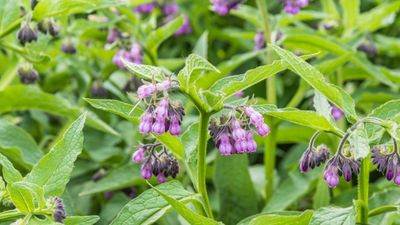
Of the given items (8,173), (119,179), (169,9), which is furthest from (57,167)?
(169,9)

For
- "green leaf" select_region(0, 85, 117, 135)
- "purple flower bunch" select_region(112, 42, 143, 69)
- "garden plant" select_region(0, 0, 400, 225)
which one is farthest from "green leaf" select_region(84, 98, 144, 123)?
"purple flower bunch" select_region(112, 42, 143, 69)

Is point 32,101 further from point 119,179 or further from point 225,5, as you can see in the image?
point 225,5

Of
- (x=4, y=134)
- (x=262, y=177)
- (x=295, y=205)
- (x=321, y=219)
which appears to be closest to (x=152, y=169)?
(x=321, y=219)

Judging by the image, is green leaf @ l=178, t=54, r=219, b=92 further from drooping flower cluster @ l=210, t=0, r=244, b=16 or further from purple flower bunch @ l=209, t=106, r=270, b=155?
drooping flower cluster @ l=210, t=0, r=244, b=16

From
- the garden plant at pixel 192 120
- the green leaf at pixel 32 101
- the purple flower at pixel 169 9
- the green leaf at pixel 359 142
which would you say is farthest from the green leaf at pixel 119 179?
the purple flower at pixel 169 9

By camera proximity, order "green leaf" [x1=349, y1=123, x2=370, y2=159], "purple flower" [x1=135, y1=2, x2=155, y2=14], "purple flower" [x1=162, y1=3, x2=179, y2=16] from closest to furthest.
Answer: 1. "green leaf" [x1=349, y1=123, x2=370, y2=159]
2. "purple flower" [x1=135, y1=2, x2=155, y2=14]
3. "purple flower" [x1=162, y1=3, x2=179, y2=16]

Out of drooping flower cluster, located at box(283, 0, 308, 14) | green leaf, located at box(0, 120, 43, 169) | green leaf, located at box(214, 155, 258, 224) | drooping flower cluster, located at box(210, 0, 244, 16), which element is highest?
drooping flower cluster, located at box(283, 0, 308, 14)

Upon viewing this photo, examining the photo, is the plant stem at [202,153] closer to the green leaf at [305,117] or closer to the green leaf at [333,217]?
the green leaf at [305,117]
